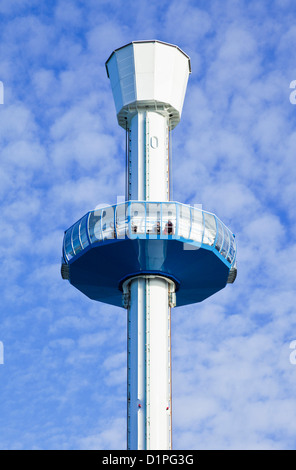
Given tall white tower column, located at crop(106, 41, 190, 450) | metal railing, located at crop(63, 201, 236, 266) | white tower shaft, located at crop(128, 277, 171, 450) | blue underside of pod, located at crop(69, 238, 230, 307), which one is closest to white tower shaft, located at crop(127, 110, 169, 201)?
tall white tower column, located at crop(106, 41, 190, 450)

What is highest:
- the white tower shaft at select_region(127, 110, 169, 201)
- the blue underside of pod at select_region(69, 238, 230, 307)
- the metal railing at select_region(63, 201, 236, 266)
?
A: the white tower shaft at select_region(127, 110, 169, 201)

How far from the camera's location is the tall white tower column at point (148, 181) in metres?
52.3

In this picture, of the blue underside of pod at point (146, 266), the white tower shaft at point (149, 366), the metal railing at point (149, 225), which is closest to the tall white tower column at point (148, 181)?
the white tower shaft at point (149, 366)

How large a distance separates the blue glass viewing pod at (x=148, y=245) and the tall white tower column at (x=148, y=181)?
1.46 meters

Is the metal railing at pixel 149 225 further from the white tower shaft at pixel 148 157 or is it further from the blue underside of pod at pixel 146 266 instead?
the white tower shaft at pixel 148 157

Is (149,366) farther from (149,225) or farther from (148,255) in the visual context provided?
(149,225)

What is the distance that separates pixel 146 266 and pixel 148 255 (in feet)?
4.37

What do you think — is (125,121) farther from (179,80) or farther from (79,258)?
(79,258)

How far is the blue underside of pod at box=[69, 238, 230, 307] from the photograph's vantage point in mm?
53594

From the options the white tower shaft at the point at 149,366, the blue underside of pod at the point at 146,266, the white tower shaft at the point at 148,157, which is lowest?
the white tower shaft at the point at 149,366

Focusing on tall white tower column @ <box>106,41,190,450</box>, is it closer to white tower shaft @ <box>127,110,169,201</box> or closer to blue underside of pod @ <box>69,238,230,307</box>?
A: white tower shaft @ <box>127,110,169,201</box>

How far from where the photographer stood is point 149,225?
175ft
